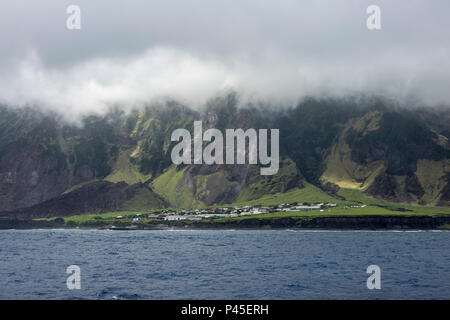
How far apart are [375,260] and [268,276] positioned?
142ft

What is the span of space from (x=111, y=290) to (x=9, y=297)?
14.8 meters

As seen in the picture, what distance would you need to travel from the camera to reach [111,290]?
76.2 meters

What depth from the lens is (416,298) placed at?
69.1 m

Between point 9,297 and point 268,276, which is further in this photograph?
point 268,276
